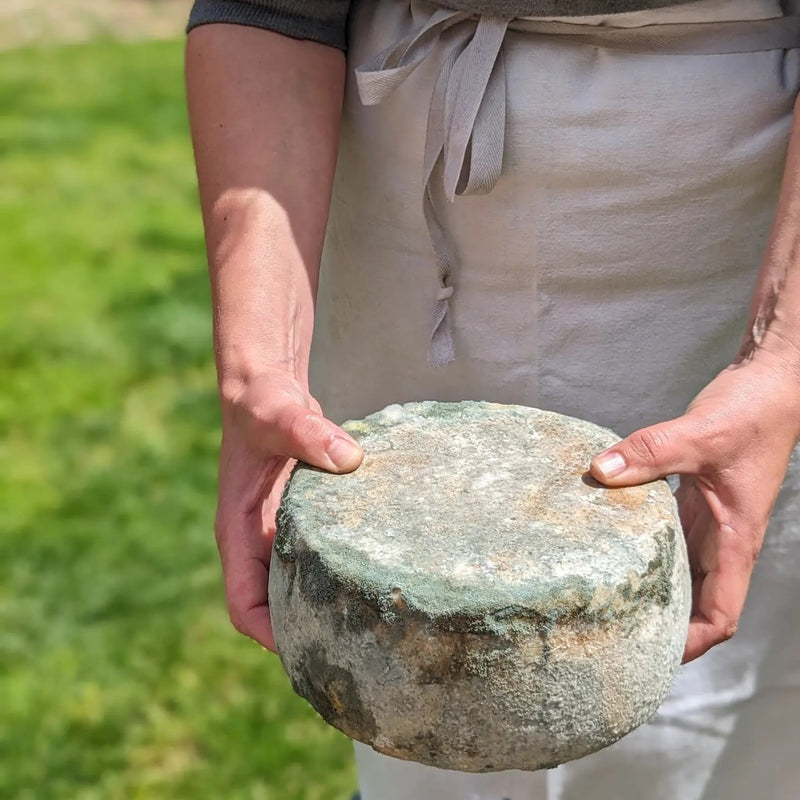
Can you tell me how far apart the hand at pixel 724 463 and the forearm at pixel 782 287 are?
3 centimetres

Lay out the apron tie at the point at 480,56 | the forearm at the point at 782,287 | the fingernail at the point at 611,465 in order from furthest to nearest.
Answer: the apron tie at the point at 480,56 → the forearm at the point at 782,287 → the fingernail at the point at 611,465

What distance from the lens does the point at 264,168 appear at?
144cm

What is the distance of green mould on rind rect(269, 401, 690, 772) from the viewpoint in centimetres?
101

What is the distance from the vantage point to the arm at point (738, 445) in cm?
113

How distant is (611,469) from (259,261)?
19.7 inches

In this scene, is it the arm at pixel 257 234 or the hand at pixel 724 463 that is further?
the arm at pixel 257 234

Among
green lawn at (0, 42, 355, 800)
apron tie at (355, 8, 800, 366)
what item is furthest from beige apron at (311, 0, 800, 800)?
→ green lawn at (0, 42, 355, 800)

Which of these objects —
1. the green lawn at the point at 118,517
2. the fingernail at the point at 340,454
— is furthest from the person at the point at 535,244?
the green lawn at the point at 118,517

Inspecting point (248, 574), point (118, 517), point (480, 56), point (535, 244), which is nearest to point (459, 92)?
point (480, 56)

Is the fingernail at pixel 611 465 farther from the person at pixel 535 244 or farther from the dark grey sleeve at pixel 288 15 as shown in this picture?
the dark grey sleeve at pixel 288 15

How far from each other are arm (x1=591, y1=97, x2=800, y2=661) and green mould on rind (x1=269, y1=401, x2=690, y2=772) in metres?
0.04

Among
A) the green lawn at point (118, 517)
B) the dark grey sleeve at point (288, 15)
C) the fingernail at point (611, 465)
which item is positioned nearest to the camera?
the fingernail at point (611, 465)

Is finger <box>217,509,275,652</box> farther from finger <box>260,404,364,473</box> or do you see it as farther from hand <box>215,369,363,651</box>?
finger <box>260,404,364,473</box>

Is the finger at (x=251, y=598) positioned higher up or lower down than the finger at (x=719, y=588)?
lower down
